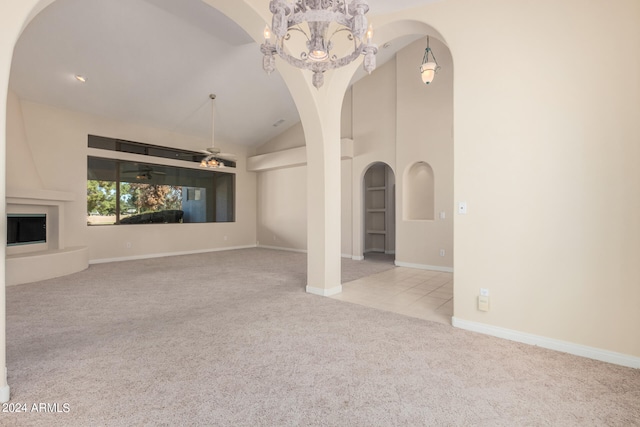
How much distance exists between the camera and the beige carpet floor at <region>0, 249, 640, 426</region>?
1.67m

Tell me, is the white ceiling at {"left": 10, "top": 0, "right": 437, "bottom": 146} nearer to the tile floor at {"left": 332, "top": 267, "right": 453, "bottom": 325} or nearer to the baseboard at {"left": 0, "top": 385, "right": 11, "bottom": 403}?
the tile floor at {"left": 332, "top": 267, "right": 453, "bottom": 325}

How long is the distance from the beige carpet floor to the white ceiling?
3.16 metres

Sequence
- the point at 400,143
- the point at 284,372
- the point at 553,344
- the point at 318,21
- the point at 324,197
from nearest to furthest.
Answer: the point at 318,21 < the point at 284,372 < the point at 553,344 < the point at 324,197 < the point at 400,143

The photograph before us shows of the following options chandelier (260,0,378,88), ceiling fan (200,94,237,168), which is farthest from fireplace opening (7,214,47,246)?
chandelier (260,0,378,88)

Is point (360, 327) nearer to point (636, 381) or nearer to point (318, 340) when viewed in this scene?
point (318, 340)

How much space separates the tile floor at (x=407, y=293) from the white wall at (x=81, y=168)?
213 inches

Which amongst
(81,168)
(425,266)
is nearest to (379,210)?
(425,266)

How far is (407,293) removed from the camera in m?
4.25

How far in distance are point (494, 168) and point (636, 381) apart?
1.81 m

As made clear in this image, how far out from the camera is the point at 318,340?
2.63 metres

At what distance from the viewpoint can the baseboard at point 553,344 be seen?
2273 mm

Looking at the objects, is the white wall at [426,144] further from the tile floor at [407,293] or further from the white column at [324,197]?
the white column at [324,197]

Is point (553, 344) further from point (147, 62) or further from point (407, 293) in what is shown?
point (147, 62)

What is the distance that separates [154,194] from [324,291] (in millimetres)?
5859
